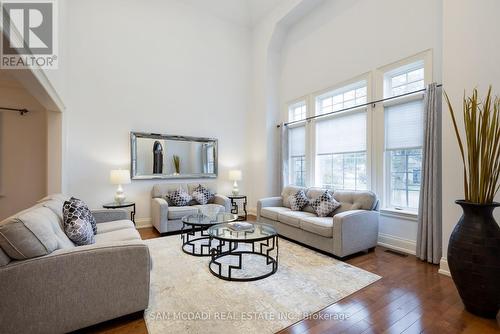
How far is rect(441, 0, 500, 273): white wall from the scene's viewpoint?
2389 millimetres

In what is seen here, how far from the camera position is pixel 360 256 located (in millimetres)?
3248

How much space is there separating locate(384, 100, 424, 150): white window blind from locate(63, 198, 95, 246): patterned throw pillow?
4104mm

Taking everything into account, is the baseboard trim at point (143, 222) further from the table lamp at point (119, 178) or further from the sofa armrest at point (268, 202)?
the sofa armrest at point (268, 202)

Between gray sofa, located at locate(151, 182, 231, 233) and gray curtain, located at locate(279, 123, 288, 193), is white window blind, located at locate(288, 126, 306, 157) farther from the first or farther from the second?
gray sofa, located at locate(151, 182, 231, 233)

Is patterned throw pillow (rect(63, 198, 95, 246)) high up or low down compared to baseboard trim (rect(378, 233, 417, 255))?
up

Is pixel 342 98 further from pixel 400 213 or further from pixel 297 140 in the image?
pixel 400 213

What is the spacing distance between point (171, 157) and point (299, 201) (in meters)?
2.90

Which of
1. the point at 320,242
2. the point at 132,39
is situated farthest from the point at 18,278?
the point at 132,39

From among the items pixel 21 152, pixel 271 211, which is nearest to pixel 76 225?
pixel 271 211

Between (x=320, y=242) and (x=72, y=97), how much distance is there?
16.1 ft

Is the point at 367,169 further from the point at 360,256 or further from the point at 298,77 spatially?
the point at 298,77

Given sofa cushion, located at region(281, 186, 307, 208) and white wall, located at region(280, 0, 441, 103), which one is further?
sofa cushion, located at region(281, 186, 307, 208)

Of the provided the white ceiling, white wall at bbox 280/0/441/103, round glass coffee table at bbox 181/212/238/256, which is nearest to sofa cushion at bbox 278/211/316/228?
round glass coffee table at bbox 181/212/238/256

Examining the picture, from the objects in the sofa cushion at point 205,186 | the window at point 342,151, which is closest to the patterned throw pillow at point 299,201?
the window at point 342,151
